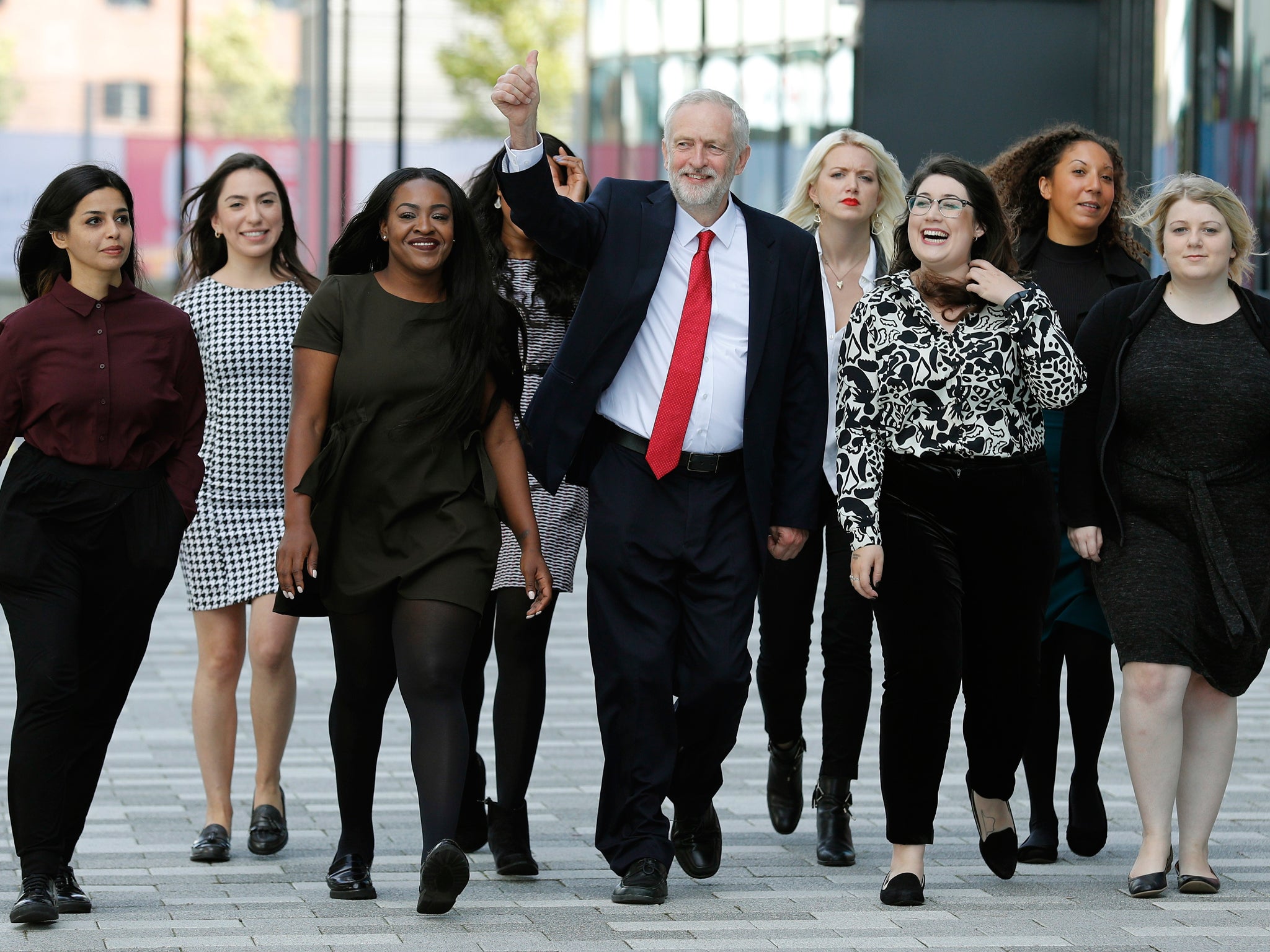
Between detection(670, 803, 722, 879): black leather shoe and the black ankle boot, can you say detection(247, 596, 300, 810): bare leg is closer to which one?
the black ankle boot

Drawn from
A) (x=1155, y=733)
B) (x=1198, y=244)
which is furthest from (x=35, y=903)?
(x=1198, y=244)

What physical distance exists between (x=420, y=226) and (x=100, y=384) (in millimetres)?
899

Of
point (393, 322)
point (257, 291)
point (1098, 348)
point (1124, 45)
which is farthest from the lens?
point (1124, 45)

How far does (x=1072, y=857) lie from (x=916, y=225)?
73.9 inches

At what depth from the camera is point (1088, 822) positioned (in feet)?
19.1

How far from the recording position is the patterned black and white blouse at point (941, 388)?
5.18 metres

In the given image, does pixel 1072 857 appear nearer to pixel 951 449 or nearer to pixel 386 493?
pixel 951 449

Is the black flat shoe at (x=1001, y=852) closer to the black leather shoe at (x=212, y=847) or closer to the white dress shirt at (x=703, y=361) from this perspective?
the white dress shirt at (x=703, y=361)

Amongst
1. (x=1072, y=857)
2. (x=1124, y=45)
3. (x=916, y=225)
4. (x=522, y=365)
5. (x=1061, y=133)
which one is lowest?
(x=1072, y=857)

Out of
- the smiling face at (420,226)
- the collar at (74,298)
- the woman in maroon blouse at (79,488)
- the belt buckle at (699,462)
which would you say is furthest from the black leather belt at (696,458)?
the collar at (74,298)

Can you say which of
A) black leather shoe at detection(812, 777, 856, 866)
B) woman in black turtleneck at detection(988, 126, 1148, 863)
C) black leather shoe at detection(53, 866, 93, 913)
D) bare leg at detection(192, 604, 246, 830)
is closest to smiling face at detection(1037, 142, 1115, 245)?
woman in black turtleneck at detection(988, 126, 1148, 863)

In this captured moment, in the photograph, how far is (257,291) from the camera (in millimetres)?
6258

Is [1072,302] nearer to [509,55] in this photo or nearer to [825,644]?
[825,644]

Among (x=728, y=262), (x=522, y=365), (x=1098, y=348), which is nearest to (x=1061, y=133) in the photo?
(x=1098, y=348)
